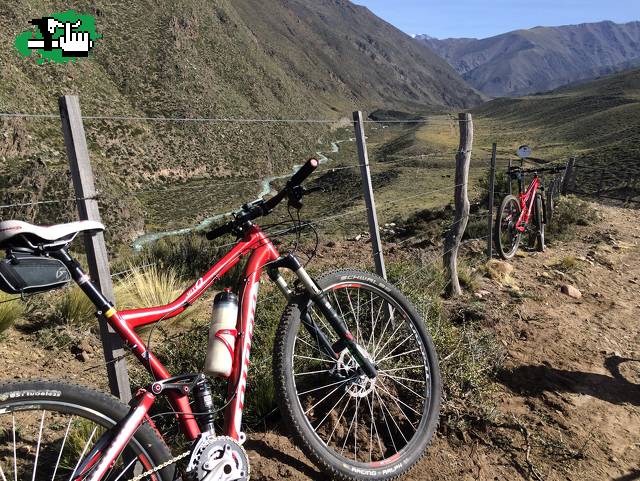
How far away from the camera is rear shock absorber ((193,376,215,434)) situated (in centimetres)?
204

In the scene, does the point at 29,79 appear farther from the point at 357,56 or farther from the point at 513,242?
the point at 357,56

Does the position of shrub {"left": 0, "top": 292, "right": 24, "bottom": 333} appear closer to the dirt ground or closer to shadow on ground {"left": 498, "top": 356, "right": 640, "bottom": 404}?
the dirt ground

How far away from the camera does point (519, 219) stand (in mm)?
7355

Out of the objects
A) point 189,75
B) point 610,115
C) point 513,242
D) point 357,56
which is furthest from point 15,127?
point 357,56

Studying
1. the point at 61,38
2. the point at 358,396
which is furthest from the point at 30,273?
the point at 61,38

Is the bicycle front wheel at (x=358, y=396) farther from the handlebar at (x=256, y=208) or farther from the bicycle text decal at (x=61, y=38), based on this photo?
the bicycle text decal at (x=61, y=38)

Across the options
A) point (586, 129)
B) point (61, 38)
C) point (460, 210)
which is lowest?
point (586, 129)

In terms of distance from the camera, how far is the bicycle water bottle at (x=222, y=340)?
7.01 ft

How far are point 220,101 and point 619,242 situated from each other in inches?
2062

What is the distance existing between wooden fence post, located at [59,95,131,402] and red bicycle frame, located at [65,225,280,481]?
26 cm

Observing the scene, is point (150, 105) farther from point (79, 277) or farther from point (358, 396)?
point (79, 277)

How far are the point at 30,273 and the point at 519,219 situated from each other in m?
6.88

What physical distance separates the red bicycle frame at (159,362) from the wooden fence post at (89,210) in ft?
0.87

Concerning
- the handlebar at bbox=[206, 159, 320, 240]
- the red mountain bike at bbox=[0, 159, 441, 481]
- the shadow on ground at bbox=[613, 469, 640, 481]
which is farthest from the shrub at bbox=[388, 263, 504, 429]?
the handlebar at bbox=[206, 159, 320, 240]
